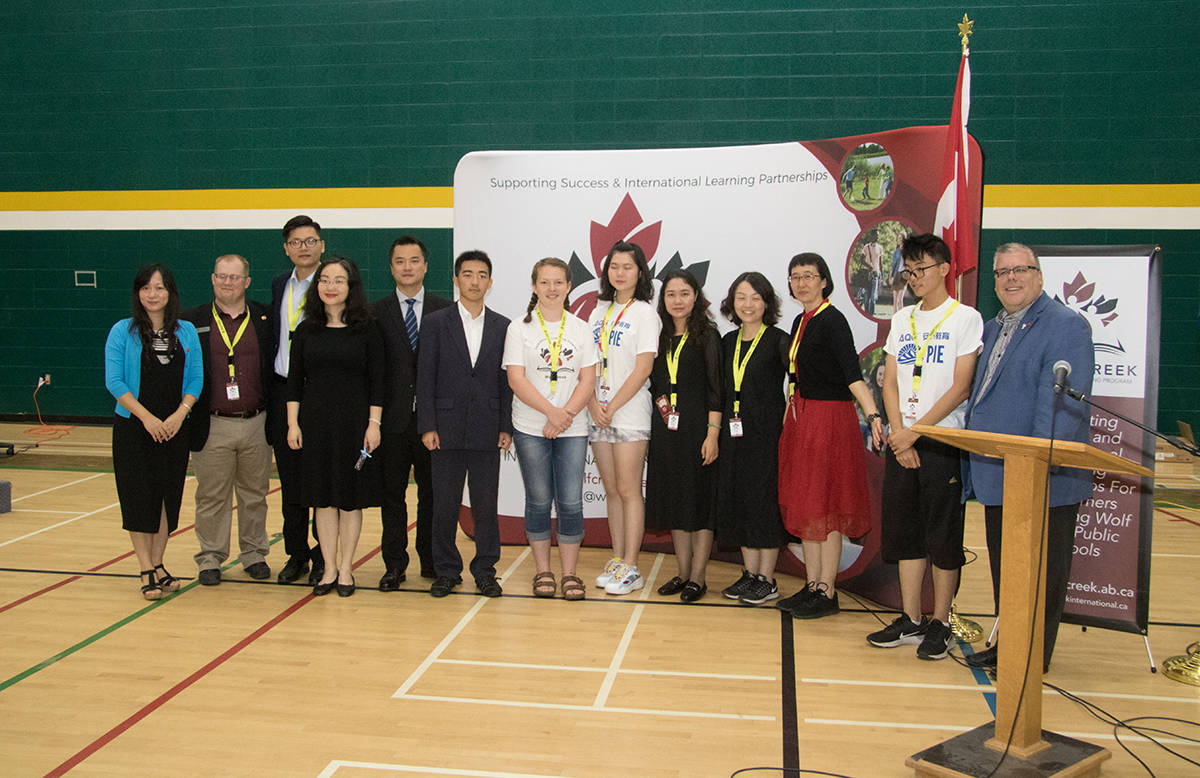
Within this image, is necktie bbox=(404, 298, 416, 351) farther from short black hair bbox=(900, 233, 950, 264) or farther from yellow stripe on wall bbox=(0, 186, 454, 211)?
yellow stripe on wall bbox=(0, 186, 454, 211)

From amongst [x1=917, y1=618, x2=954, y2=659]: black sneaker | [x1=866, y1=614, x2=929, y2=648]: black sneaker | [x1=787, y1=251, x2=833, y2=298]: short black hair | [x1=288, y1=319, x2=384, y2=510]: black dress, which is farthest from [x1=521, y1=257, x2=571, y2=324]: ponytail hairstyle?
[x1=917, y1=618, x2=954, y2=659]: black sneaker

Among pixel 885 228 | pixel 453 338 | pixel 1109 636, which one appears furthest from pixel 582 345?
pixel 1109 636

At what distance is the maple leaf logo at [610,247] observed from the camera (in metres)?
5.00

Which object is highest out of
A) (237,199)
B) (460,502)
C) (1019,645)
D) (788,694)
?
(237,199)

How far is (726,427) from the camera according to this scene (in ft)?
13.6

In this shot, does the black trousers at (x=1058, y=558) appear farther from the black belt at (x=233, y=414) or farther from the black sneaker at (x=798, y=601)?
the black belt at (x=233, y=414)

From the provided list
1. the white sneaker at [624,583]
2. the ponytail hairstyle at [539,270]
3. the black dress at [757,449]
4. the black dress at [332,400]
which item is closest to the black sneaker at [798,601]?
the black dress at [757,449]

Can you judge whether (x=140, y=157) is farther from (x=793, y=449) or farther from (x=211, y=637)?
(x=793, y=449)

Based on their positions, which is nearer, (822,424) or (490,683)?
(490,683)

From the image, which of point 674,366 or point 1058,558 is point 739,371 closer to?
point 674,366

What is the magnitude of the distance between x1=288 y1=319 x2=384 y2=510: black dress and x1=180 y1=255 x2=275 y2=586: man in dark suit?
12.6 inches

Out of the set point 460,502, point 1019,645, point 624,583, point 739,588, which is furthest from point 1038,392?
point 460,502

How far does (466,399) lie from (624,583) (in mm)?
1129

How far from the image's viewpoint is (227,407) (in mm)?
4348
